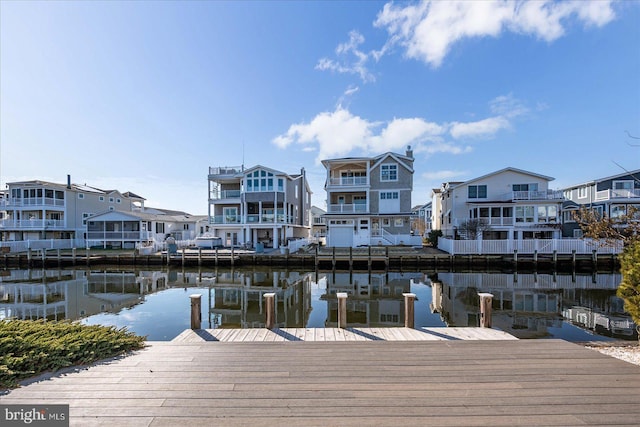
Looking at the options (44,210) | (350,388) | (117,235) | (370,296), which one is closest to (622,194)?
(370,296)

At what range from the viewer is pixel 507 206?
29.8 meters

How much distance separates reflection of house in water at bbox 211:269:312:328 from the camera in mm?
11820

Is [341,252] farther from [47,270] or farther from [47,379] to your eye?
[47,270]

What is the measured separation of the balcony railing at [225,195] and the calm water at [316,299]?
11.3 meters

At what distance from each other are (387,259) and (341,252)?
4.13m

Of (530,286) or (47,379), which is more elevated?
(47,379)

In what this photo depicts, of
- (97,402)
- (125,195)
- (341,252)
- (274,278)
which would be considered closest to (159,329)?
(97,402)

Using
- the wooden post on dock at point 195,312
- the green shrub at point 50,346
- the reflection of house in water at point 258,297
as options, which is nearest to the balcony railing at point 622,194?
the reflection of house in water at point 258,297

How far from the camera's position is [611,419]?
334cm

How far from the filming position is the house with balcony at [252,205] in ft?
105

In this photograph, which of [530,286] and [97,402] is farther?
[530,286]

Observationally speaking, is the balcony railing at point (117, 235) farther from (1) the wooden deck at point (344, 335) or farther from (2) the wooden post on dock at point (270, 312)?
(2) the wooden post on dock at point (270, 312)

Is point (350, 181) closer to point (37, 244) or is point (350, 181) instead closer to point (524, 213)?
point (524, 213)

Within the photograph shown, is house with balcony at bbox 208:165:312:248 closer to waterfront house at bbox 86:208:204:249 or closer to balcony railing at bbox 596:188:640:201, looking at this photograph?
waterfront house at bbox 86:208:204:249
